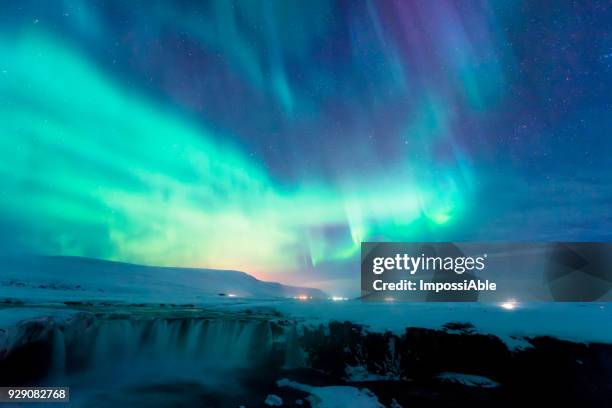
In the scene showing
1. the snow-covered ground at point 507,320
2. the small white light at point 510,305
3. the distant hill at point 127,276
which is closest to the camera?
the snow-covered ground at point 507,320

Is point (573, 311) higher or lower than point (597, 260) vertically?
lower

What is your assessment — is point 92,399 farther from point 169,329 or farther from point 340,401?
point 340,401

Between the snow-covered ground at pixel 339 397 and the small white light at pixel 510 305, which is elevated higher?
the small white light at pixel 510 305

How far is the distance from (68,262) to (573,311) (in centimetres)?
14336

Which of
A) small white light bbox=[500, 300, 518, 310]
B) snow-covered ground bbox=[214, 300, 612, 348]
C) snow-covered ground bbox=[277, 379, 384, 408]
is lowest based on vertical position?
snow-covered ground bbox=[277, 379, 384, 408]

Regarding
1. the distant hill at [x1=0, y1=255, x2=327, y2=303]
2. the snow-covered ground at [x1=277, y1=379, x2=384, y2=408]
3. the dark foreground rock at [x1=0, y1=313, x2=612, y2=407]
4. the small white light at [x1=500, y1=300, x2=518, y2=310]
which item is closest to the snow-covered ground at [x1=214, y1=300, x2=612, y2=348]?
the dark foreground rock at [x1=0, y1=313, x2=612, y2=407]

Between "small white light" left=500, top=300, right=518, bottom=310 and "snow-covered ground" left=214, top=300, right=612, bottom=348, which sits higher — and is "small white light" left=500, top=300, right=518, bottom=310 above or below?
above

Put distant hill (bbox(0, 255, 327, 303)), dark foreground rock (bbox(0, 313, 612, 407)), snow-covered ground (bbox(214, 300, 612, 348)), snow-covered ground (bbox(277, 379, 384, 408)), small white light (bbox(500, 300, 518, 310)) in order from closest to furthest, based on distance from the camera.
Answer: snow-covered ground (bbox(277, 379, 384, 408)) → dark foreground rock (bbox(0, 313, 612, 407)) → snow-covered ground (bbox(214, 300, 612, 348)) → small white light (bbox(500, 300, 518, 310)) → distant hill (bbox(0, 255, 327, 303))

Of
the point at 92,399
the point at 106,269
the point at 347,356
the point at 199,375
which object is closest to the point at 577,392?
the point at 347,356

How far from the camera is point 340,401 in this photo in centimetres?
1761

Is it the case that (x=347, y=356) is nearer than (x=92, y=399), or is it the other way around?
(x=92, y=399)

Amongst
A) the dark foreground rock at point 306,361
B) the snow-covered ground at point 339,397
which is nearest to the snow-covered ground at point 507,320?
the dark foreground rock at point 306,361

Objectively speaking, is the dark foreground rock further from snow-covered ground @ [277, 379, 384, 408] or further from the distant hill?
the distant hill

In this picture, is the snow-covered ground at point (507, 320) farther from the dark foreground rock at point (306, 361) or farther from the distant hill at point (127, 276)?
the distant hill at point (127, 276)
